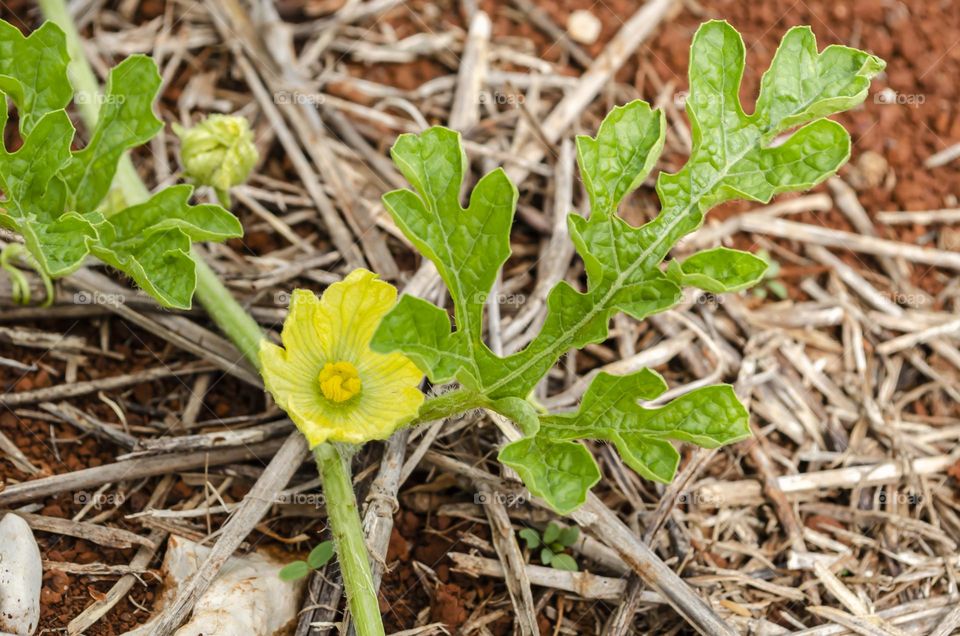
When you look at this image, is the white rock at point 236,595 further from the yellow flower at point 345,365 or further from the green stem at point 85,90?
the green stem at point 85,90

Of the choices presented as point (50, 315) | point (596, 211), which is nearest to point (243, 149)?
point (50, 315)

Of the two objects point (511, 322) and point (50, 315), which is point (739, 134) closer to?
point (511, 322)

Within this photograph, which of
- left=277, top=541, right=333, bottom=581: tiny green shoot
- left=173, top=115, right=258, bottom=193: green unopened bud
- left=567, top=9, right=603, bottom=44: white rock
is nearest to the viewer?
left=277, top=541, right=333, bottom=581: tiny green shoot

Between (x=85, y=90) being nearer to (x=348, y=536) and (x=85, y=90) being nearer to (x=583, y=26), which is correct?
(x=348, y=536)

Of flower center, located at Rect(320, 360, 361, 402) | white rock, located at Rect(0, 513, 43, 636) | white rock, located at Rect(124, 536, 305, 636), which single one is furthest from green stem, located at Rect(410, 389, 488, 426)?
white rock, located at Rect(0, 513, 43, 636)

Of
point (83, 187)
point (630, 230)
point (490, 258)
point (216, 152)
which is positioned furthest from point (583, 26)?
point (83, 187)

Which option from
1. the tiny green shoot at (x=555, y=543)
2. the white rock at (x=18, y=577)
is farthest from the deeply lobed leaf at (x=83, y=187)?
the tiny green shoot at (x=555, y=543)

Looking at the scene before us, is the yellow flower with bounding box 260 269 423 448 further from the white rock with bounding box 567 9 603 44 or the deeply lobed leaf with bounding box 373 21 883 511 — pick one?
the white rock with bounding box 567 9 603 44
